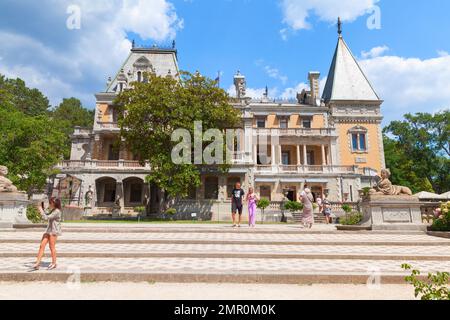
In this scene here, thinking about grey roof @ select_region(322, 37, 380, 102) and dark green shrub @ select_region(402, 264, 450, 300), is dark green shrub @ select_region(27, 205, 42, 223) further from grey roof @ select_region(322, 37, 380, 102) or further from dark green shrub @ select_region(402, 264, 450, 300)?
grey roof @ select_region(322, 37, 380, 102)

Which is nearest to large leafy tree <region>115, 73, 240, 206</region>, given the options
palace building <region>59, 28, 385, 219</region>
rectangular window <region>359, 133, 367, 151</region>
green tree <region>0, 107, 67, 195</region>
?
palace building <region>59, 28, 385, 219</region>

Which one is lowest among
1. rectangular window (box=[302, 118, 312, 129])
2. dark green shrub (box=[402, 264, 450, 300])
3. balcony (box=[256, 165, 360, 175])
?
dark green shrub (box=[402, 264, 450, 300])

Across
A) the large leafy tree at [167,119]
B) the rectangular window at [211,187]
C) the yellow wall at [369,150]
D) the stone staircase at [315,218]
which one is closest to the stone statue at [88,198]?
the large leafy tree at [167,119]

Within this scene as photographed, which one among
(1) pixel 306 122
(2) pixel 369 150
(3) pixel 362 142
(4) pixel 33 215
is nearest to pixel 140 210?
(4) pixel 33 215

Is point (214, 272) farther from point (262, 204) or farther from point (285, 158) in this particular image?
point (285, 158)

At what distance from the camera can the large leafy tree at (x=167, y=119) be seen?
79.7 feet

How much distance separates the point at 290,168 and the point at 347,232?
2236 centimetres

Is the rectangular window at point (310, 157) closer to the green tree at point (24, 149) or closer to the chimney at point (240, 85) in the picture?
the chimney at point (240, 85)

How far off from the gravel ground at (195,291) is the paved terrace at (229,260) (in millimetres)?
236

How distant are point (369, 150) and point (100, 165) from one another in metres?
34.1

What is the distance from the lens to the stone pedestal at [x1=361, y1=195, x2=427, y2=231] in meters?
13.1

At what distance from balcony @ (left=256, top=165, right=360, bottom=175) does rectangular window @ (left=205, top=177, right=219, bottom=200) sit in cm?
550
